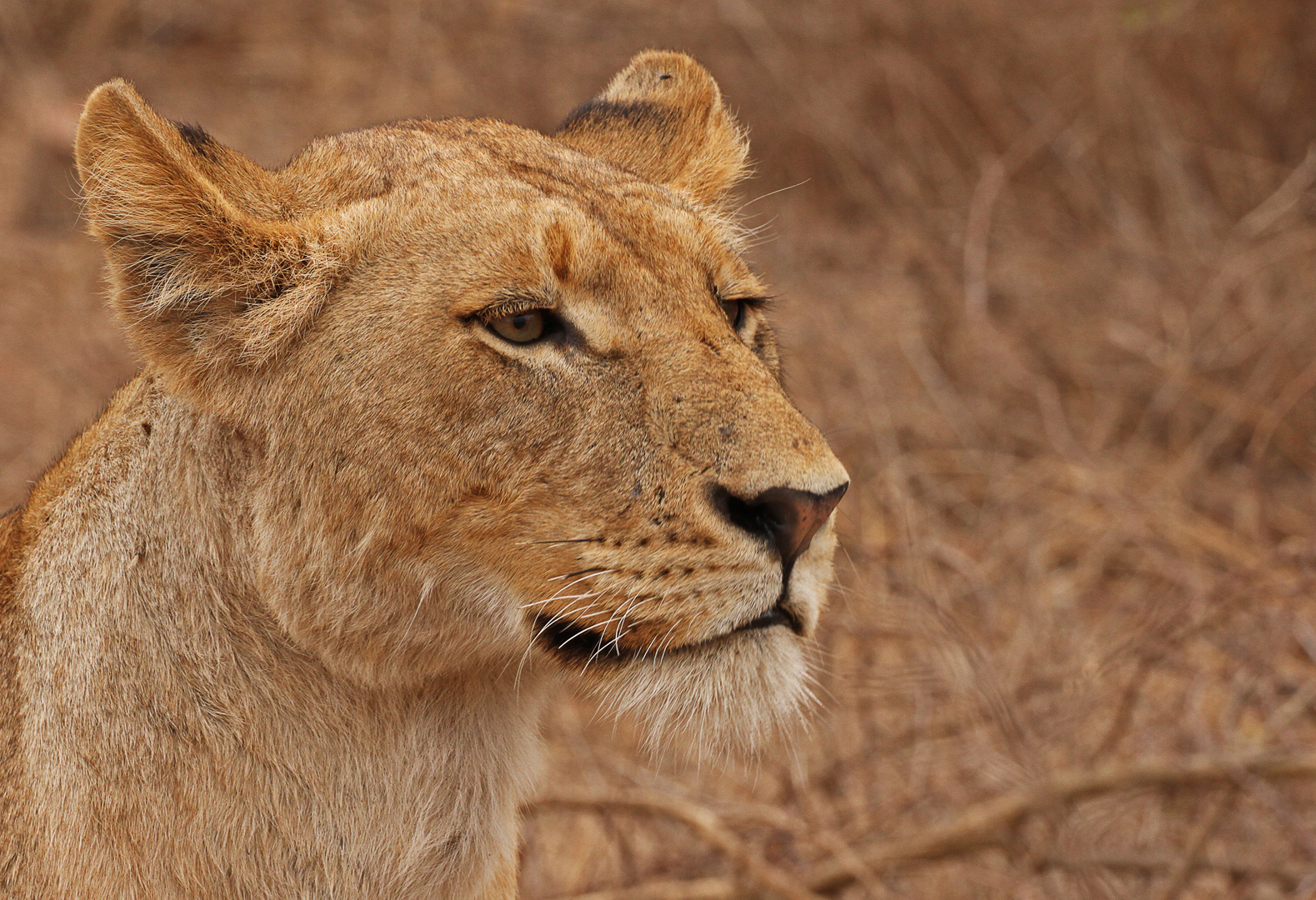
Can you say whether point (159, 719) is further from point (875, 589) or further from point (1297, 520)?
point (1297, 520)

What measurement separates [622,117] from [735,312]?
2.31ft

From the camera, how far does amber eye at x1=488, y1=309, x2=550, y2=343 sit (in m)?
2.24

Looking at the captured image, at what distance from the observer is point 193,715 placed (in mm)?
2295

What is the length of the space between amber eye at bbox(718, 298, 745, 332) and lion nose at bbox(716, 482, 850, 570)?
57 centimetres

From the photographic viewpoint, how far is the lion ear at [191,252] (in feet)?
7.01

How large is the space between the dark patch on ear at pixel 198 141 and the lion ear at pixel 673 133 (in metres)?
0.88

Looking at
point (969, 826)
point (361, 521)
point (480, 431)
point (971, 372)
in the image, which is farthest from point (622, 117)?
point (971, 372)

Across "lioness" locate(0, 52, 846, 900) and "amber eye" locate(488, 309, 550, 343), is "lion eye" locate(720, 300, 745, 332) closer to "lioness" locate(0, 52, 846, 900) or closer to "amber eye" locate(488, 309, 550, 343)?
"lioness" locate(0, 52, 846, 900)

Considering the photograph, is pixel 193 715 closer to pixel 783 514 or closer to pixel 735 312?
pixel 783 514

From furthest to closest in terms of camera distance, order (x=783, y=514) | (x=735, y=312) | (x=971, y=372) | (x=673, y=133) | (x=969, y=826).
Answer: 1. (x=971, y=372)
2. (x=969, y=826)
3. (x=673, y=133)
4. (x=735, y=312)
5. (x=783, y=514)

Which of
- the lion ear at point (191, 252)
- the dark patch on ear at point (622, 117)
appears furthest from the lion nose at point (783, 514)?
the dark patch on ear at point (622, 117)

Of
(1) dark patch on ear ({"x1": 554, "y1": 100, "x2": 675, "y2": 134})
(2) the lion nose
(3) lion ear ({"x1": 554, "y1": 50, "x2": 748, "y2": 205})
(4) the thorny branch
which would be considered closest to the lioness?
(2) the lion nose

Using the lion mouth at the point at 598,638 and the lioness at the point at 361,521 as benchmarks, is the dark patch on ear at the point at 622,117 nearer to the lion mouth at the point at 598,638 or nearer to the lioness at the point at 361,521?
the lioness at the point at 361,521

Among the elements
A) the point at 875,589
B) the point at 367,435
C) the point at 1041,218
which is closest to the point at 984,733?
the point at 875,589
